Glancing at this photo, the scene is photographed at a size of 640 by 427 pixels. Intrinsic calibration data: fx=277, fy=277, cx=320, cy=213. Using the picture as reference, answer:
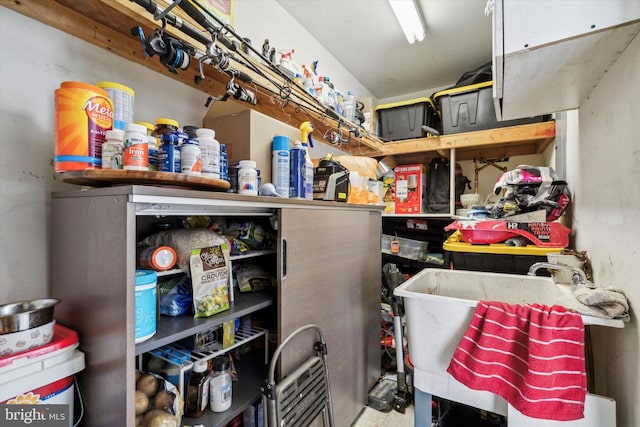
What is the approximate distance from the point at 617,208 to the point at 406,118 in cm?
199

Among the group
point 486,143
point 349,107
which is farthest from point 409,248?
point 349,107

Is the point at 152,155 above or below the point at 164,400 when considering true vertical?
above

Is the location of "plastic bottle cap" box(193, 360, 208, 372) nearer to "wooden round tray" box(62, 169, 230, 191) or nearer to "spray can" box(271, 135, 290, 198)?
"wooden round tray" box(62, 169, 230, 191)

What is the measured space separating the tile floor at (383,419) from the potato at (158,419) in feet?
3.88

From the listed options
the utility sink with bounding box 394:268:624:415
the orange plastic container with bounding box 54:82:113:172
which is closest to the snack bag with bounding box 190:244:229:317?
the orange plastic container with bounding box 54:82:113:172

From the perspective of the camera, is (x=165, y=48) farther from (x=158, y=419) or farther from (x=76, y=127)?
(x=158, y=419)

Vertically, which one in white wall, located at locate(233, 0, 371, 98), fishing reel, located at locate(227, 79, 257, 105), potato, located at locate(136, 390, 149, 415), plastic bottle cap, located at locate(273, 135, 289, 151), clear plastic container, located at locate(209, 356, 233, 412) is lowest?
clear plastic container, located at locate(209, 356, 233, 412)

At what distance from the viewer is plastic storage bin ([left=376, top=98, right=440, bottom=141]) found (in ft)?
8.71

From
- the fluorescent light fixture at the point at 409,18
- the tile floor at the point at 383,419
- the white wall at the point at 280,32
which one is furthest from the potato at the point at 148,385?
the fluorescent light fixture at the point at 409,18

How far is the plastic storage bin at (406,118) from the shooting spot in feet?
8.71

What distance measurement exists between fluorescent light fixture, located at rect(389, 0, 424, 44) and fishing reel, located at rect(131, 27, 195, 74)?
1.47 meters

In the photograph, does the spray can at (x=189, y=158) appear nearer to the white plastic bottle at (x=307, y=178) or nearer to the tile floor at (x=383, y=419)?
the white plastic bottle at (x=307, y=178)

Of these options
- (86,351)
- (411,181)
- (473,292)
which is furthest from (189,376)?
(411,181)

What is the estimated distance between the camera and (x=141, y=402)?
77 cm
